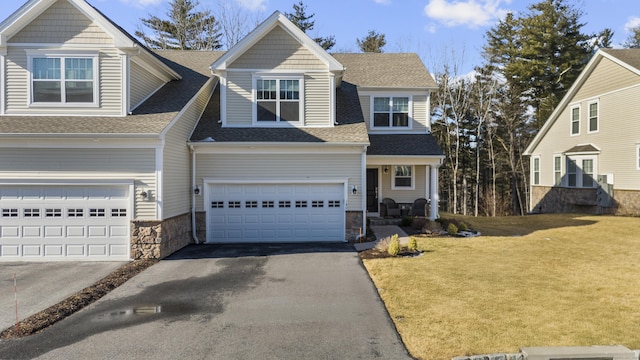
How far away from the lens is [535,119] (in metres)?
35.2

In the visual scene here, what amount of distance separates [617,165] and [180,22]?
32873 mm

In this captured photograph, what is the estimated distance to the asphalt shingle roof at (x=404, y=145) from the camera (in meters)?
17.1

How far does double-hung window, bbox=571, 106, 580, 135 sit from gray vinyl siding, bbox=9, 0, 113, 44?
79.3ft

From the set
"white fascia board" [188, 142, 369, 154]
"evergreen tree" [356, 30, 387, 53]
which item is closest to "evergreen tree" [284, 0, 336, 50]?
"evergreen tree" [356, 30, 387, 53]

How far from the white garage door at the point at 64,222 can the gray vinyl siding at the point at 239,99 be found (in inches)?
188

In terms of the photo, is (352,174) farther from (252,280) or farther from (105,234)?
(105,234)

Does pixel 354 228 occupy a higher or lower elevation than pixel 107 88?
lower

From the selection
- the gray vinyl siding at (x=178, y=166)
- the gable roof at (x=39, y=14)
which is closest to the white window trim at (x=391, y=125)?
the gray vinyl siding at (x=178, y=166)

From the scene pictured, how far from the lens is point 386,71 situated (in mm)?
19875

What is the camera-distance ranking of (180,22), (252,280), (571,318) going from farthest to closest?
(180,22) < (252,280) < (571,318)

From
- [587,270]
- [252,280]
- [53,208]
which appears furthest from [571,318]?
[53,208]

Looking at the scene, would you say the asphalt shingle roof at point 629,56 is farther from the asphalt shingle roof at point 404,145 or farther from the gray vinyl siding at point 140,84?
the gray vinyl siding at point 140,84

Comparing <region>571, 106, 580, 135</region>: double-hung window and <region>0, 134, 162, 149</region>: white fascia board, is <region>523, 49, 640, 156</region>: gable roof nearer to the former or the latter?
<region>571, 106, 580, 135</region>: double-hung window

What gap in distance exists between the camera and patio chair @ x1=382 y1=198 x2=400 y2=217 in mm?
17875
